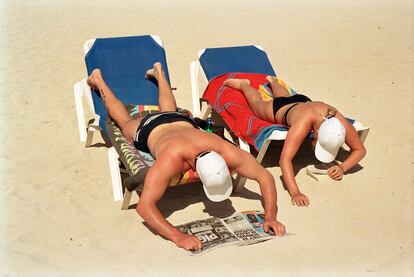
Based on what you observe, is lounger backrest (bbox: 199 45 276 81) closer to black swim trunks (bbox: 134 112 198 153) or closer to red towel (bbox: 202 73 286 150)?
red towel (bbox: 202 73 286 150)

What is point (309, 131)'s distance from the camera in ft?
16.4

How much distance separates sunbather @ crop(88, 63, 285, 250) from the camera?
152 inches

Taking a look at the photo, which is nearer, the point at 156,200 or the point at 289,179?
the point at 156,200

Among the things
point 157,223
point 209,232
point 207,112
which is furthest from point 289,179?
point 207,112

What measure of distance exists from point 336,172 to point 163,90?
1951 millimetres

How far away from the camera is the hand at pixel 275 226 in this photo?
4.11 metres

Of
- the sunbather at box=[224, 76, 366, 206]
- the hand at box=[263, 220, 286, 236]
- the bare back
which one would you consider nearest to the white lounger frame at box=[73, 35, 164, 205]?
the bare back

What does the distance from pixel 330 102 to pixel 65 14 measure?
211 inches

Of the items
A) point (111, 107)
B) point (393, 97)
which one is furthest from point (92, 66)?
point (393, 97)

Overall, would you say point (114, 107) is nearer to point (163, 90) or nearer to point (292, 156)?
point (163, 90)

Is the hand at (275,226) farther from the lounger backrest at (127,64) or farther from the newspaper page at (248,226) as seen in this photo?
the lounger backrest at (127,64)

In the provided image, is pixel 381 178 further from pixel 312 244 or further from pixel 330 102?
pixel 330 102

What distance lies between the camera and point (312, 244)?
4188 mm

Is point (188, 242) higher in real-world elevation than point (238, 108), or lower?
lower
